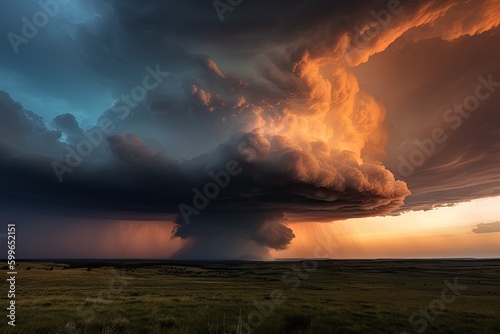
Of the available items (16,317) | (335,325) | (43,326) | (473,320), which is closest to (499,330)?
(473,320)

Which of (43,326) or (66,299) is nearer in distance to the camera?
(43,326)

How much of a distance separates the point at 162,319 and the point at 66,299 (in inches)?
606

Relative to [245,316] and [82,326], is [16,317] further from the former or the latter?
[245,316]

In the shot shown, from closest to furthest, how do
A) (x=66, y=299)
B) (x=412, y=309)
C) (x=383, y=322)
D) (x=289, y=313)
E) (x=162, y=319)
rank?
1. (x=162, y=319)
2. (x=383, y=322)
3. (x=289, y=313)
4. (x=412, y=309)
5. (x=66, y=299)

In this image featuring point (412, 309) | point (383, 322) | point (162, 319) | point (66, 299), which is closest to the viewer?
point (162, 319)

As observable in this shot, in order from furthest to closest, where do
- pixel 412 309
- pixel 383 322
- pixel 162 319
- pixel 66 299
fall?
1. pixel 66 299
2. pixel 412 309
3. pixel 383 322
4. pixel 162 319

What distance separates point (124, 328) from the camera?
60.2 ft

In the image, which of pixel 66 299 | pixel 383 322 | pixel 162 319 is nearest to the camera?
pixel 162 319

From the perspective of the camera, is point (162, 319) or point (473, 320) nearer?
point (162, 319)

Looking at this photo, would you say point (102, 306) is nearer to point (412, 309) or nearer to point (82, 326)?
point (82, 326)

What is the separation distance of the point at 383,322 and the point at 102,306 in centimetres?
2194

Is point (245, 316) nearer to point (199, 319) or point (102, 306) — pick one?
point (199, 319)

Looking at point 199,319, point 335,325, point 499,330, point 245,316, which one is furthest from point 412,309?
point 199,319

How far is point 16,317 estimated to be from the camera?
20.4 metres
